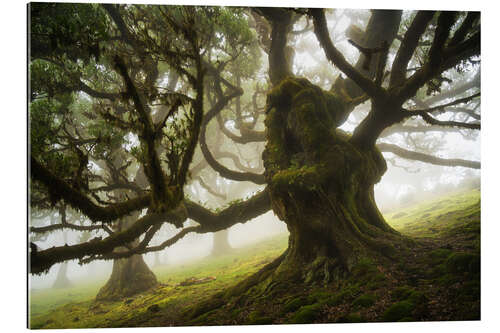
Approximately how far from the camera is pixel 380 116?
4414mm

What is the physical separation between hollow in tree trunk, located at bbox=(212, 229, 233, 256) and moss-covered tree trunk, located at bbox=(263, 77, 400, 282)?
10686 millimetres

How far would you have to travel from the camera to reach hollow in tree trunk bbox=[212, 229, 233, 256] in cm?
1465

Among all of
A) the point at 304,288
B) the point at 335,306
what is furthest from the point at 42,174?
the point at 335,306

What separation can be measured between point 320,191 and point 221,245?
1198 centimetres

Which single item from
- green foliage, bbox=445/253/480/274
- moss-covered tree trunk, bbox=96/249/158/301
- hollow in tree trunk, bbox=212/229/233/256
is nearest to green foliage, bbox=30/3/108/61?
green foliage, bbox=445/253/480/274

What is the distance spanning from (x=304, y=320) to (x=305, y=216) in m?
1.52

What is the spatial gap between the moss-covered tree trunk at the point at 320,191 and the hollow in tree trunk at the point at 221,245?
421 inches

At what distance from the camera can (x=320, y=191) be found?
4.18 metres

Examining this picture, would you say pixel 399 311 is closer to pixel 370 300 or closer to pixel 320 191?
pixel 370 300

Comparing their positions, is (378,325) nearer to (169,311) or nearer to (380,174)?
(380,174)

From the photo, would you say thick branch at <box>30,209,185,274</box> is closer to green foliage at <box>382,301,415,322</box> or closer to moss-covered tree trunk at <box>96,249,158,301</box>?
green foliage at <box>382,301,415,322</box>

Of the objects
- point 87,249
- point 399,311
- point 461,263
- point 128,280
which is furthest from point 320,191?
point 128,280
